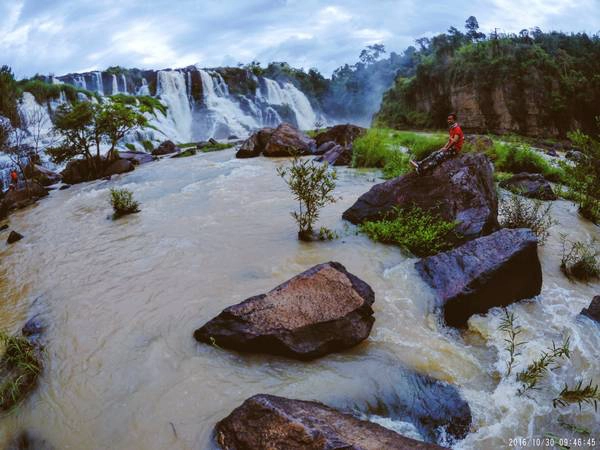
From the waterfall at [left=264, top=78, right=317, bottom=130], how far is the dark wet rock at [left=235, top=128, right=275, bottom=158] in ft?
87.1

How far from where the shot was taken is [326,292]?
459 cm

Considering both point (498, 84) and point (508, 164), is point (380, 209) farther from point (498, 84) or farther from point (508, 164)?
point (498, 84)

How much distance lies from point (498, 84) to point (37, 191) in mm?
35056

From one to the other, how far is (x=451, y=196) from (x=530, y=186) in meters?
5.23

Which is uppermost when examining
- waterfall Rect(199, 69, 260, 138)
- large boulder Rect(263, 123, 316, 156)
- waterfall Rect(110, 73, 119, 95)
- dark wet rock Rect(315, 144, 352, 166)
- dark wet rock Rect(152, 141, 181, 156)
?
waterfall Rect(110, 73, 119, 95)

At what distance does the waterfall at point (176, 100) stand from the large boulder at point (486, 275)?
109 feet

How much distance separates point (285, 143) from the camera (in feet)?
65.5

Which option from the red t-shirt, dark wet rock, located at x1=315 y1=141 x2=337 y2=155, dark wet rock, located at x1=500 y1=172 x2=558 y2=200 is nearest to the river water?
dark wet rock, located at x1=500 y1=172 x2=558 y2=200

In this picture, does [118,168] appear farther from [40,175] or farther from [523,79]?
[523,79]

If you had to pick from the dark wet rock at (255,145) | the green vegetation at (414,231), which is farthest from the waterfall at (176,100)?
the green vegetation at (414,231)

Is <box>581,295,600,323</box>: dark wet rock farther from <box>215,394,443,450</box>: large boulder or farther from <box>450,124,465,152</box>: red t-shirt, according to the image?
<box>450,124,465,152</box>: red t-shirt

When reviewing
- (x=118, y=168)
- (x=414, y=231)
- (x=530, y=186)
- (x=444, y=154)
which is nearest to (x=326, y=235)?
(x=414, y=231)
